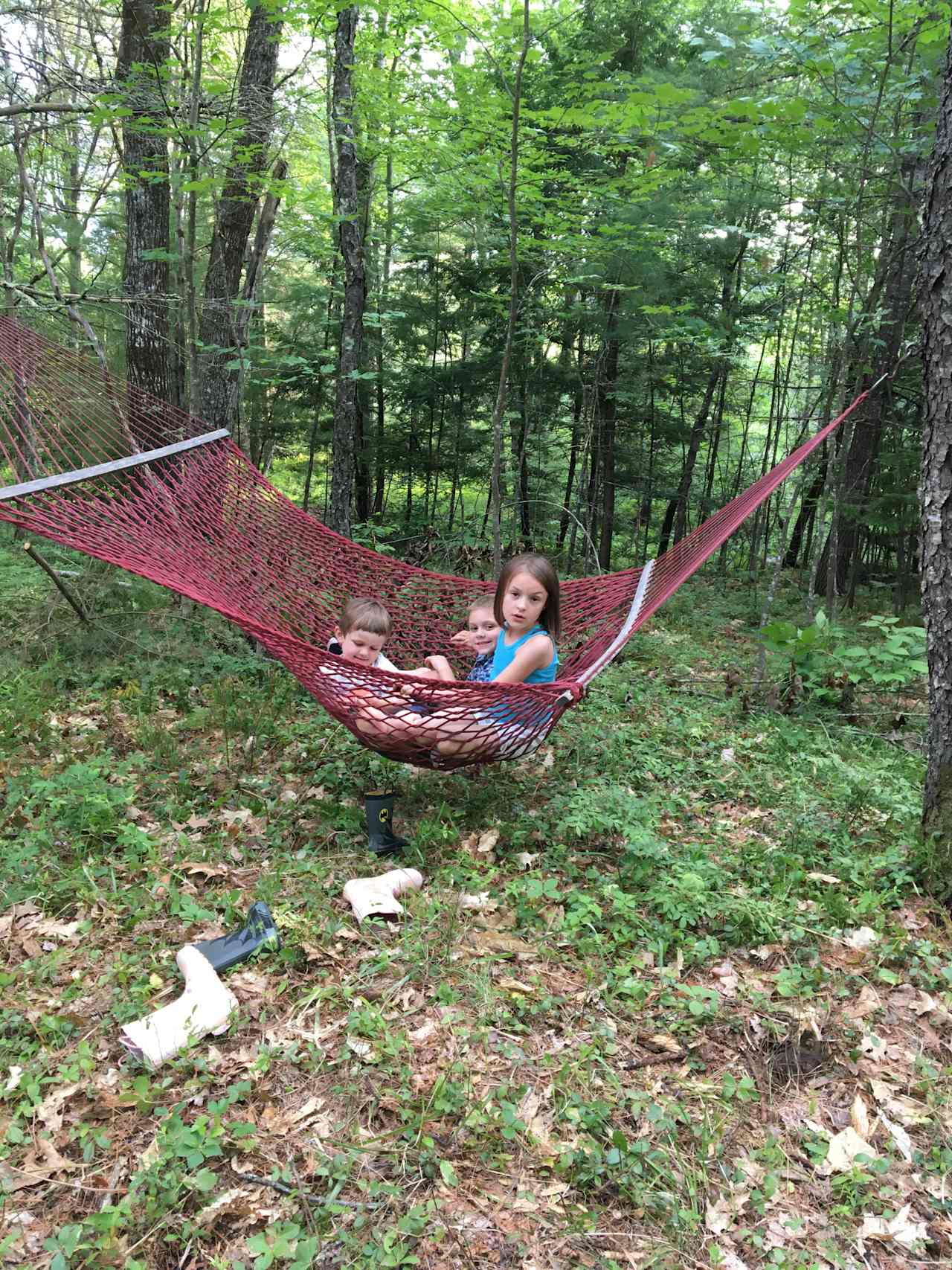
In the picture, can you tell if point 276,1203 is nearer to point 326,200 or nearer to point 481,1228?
point 481,1228

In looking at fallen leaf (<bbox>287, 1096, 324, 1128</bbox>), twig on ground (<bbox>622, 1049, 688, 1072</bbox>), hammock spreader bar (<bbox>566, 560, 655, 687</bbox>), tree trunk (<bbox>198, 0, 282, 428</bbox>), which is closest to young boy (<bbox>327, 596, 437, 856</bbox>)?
hammock spreader bar (<bbox>566, 560, 655, 687</bbox>)

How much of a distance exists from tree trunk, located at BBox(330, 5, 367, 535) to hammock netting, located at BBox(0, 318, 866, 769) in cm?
80

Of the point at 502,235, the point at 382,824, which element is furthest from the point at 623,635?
the point at 502,235

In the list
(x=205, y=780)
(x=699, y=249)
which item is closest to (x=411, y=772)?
(x=205, y=780)

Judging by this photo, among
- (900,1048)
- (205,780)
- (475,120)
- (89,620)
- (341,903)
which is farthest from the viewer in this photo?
(475,120)

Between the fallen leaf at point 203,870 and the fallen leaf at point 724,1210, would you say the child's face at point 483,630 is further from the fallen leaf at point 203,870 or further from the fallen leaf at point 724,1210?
the fallen leaf at point 724,1210

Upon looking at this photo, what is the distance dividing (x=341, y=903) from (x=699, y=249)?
17.9ft

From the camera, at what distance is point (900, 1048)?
1.57 meters

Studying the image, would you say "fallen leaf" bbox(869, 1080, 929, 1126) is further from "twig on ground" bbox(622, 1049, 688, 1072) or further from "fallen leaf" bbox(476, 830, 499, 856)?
"fallen leaf" bbox(476, 830, 499, 856)

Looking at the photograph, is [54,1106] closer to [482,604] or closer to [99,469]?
[99,469]

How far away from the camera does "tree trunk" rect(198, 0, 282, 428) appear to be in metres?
3.50

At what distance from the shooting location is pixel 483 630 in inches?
109

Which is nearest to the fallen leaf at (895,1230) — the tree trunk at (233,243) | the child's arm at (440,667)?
the child's arm at (440,667)

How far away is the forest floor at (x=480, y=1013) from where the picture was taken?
1.23 m
